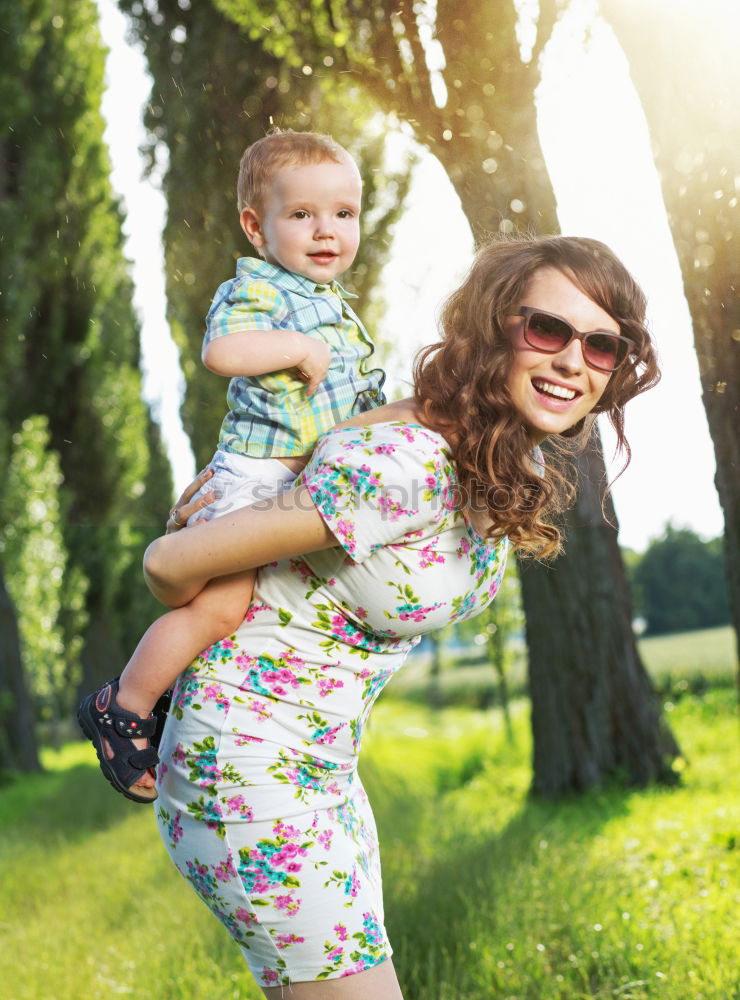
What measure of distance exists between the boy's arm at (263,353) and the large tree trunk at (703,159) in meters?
1.95

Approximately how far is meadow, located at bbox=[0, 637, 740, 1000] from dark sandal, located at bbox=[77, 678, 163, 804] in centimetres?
177

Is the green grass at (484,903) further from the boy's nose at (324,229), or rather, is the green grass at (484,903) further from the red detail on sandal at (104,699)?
the boy's nose at (324,229)

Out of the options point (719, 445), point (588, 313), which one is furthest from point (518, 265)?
point (719, 445)

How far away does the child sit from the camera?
1.75 meters

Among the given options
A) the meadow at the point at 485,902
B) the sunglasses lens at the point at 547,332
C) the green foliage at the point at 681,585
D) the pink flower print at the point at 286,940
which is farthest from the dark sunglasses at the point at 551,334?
the green foliage at the point at 681,585

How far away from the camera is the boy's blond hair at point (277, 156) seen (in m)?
1.92

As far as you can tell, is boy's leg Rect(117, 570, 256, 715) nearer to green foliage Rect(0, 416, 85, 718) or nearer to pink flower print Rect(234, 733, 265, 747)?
pink flower print Rect(234, 733, 265, 747)

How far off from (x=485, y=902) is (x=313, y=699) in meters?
2.24

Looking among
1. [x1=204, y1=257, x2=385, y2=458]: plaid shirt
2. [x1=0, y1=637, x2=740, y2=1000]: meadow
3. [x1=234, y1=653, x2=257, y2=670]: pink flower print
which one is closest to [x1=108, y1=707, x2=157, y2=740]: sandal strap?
[x1=234, y1=653, x2=257, y2=670]: pink flower print

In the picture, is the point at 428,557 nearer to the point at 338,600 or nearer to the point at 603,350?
the point at 338,600

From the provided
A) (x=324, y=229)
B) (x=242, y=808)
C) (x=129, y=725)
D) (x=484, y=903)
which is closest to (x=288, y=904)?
(x=242, y=808)

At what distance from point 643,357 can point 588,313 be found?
0.52 ft

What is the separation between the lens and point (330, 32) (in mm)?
4117

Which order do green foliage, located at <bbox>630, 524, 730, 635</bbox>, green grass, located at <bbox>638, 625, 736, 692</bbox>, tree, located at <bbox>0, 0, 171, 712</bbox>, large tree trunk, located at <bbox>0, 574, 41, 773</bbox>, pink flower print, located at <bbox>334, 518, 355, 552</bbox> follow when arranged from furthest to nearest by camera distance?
green foliage, located at <bbox>630, 524, 730, 635</bbox>, large tree trunk, located at <bbox>0, 574, 41, 773</bbox>, tree, located at <bbox>0, 0, 171, 712</bbox>, green grass, located at <bbox>638, 625, 736, 692</bbox>, pink flower print, located at <bbox>334, 518, 355, 552</bbox>
